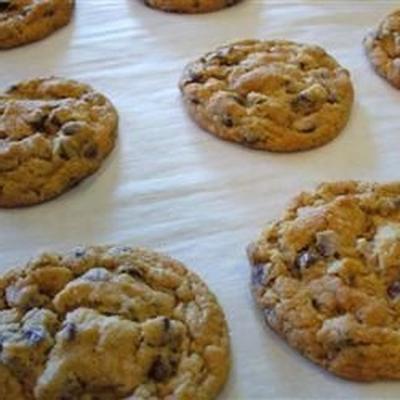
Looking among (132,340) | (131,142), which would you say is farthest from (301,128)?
(132,340)

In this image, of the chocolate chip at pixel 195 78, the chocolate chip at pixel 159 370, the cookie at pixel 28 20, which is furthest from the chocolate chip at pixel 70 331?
the cookie at pixel 28 20

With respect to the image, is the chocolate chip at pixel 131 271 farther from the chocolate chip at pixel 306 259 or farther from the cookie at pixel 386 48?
the cookie at pixel 386 48

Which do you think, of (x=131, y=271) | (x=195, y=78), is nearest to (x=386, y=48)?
(x=195, y=78)

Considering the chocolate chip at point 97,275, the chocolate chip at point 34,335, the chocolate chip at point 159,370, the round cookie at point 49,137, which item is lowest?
the chocolate chip at point 159,370

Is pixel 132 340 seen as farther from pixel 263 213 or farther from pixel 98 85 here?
pixel 98 85

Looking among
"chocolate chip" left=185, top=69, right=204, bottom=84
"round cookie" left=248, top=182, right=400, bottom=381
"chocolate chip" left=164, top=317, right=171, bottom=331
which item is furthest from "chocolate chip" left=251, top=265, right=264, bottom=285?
"chocolate chip" left=185, top=69, right=204, bottom=84

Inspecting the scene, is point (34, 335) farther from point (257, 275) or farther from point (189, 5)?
point (189, 5)

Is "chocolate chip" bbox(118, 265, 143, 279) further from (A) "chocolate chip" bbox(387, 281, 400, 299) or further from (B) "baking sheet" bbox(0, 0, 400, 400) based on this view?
(A) "chocolate chip" bbox(387, 281, 400, 299)
